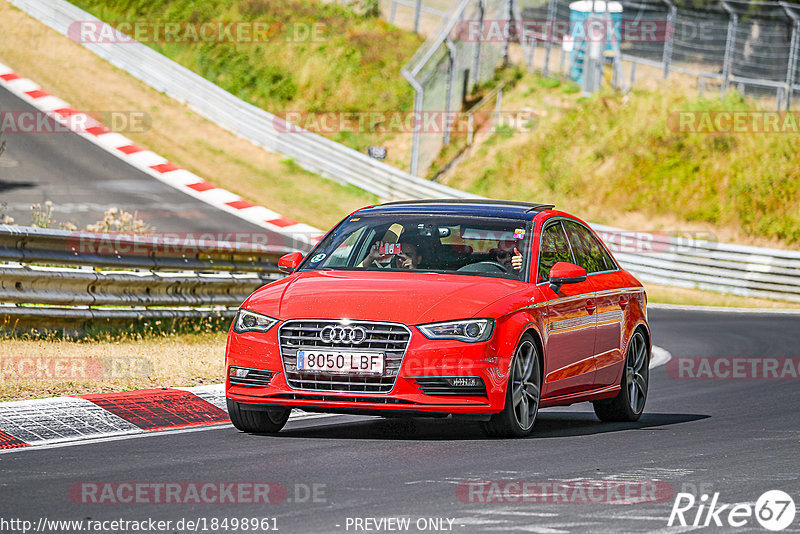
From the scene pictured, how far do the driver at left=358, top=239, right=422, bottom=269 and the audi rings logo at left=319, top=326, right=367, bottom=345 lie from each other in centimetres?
122

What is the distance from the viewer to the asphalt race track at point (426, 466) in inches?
236

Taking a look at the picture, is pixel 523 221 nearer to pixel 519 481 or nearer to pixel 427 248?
pixel 427 248

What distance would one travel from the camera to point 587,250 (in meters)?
10.4

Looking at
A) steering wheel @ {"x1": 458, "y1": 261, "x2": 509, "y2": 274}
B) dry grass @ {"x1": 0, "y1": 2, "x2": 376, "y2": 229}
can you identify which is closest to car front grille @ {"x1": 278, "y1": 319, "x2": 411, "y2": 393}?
steering wheel @ {"x1": 458, "y1": 261, "x2": 509, "y2": 274}

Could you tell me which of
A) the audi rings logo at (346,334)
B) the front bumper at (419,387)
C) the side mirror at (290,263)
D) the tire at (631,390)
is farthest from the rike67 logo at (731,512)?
the side mirror at (290,263)

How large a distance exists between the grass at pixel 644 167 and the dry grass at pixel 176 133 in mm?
4516

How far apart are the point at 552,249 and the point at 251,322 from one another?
2.43 meters

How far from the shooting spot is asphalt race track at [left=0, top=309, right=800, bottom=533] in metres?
5.99

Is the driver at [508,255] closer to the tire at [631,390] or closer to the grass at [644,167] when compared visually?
the tire at [631,390]

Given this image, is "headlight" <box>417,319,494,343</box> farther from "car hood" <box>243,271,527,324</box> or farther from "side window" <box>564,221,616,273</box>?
"side window" <box>564,221,616,273</box>

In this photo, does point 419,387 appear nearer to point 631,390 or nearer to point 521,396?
point 521,396

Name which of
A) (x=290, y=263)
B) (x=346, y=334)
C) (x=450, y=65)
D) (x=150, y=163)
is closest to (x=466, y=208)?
(x=290, y=263)

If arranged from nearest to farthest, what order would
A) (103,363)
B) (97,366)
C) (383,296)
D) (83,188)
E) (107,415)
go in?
(383,296) < (107,415) < (97,366) < (103,363) < (83,188)

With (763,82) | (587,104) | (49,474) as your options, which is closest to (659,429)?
(49,474)
